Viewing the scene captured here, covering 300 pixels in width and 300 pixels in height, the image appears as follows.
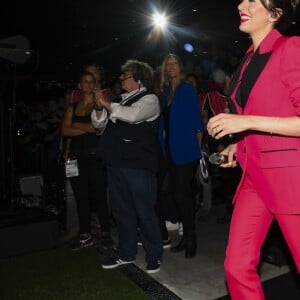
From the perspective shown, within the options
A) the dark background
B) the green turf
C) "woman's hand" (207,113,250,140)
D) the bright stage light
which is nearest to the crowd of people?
"woman's hand" (207,113,250,140)

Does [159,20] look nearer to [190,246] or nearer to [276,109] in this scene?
[190,246]

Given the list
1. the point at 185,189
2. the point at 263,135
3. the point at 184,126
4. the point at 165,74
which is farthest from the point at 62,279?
the point at 263,135

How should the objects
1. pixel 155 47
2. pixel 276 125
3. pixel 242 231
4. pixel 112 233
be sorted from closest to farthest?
pixel 276 125 < pixel 242 231 < pixel 112 233 < pixel 155 47

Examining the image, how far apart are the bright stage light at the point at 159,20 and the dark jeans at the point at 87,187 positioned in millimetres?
6948

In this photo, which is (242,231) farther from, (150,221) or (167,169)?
(167,169)

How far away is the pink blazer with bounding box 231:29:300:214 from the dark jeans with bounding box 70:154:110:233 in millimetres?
2785

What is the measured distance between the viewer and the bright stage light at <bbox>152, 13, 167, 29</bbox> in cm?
1112

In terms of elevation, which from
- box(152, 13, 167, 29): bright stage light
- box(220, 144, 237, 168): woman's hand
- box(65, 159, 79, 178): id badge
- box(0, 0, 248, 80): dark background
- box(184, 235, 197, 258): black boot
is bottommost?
box(184, 235, 197, 258): black boot

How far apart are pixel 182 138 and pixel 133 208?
82 centimetres

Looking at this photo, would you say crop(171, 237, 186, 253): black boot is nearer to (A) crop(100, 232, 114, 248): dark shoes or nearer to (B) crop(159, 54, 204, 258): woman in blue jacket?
(B) crop(159, 54, 204, 258): woman in blue jacket

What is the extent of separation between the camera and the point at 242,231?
2174 mm

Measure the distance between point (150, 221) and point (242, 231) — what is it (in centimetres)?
177

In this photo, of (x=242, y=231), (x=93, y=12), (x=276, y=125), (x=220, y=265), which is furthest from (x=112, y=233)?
(x=93, y=12)

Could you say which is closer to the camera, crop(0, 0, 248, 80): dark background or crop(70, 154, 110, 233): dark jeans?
crop(70, 154, 110, 233): dark jeans
